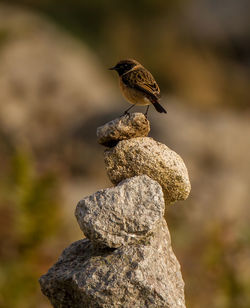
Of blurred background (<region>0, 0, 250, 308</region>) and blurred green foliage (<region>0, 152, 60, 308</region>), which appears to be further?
blurred background (<region>0, 0, 250, 308</region>)

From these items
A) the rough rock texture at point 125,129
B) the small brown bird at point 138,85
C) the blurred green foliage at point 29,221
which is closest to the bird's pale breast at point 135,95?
the small brown bird at point 138,85

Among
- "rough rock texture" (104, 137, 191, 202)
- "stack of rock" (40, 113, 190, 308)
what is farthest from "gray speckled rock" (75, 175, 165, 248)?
"rough rock texture" (104, 137, 191, 202)

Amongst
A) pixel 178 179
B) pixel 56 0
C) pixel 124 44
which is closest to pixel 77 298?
pixel 178 179

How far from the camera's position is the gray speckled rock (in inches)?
201

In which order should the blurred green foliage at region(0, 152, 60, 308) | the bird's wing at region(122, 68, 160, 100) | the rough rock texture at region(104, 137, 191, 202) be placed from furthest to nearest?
the blurred green foliage at region(0, 152, 60, 308)
the bird's wing at region(122, 68, 160, 100)
the rough rock texture at region(104, 137, 191, 202)

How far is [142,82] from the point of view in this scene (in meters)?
6.51

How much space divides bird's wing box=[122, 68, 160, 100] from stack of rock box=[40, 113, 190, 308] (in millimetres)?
878

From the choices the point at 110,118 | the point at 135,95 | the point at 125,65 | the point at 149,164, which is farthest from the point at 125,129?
the point at 110,118

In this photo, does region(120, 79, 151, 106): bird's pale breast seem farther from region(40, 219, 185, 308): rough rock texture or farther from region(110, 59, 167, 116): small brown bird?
region(40, 219, 185, 308): rough rock texture

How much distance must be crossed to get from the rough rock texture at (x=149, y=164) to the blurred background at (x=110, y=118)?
594cm

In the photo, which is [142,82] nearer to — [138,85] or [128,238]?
[138,85]

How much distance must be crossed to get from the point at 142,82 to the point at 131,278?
229cm

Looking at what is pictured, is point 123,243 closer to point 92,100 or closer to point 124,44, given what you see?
point 92,100

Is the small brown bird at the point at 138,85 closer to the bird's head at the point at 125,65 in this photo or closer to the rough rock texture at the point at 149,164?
the bird's head at the point at 125,65
